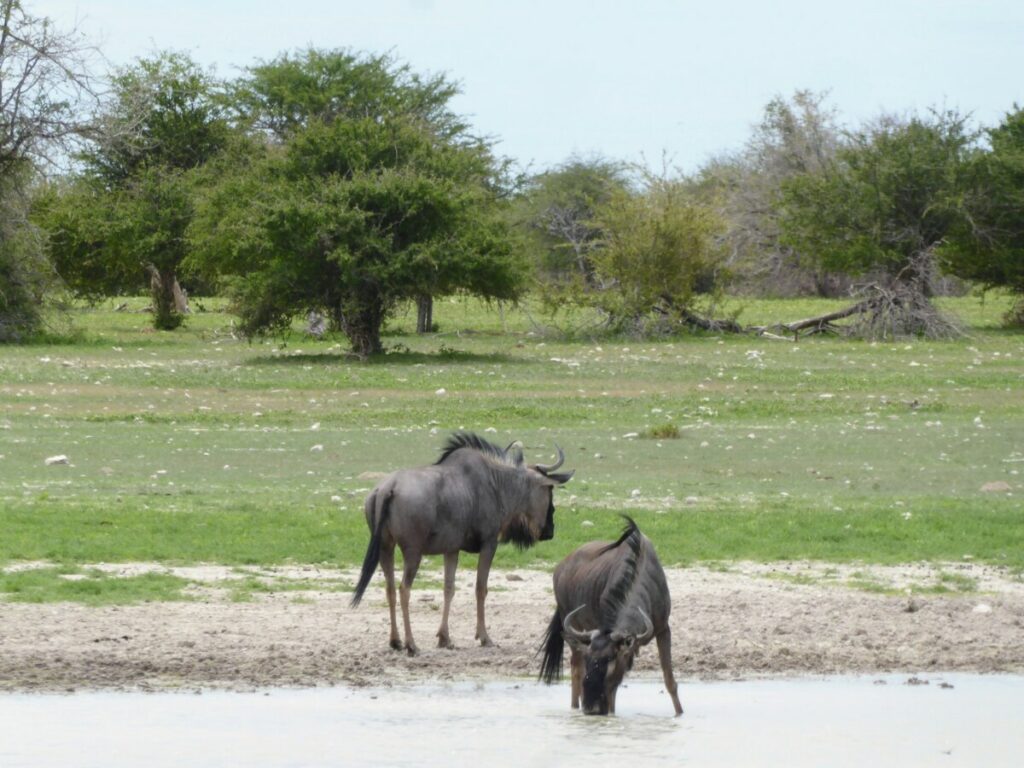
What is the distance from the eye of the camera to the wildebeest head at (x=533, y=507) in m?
11.1

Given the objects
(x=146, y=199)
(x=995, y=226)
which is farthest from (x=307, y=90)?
(x=995, y=226)

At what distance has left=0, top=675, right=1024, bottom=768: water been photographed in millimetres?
9203

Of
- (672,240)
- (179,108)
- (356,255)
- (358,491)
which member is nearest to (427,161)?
(356,255)

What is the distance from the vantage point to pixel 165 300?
157ft

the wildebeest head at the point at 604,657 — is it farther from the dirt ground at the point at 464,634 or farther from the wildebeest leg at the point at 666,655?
the dirt ground at the point at 464,634

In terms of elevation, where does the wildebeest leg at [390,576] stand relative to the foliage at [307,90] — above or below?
below

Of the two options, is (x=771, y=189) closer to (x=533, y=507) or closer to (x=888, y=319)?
(x=888, y=319)

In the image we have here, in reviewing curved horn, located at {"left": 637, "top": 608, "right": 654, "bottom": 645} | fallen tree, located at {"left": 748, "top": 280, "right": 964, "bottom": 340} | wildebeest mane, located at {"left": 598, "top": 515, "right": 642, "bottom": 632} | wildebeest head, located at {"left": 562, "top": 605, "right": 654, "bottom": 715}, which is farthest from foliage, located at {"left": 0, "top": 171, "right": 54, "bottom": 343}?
curved horn, located at {"left": 637, "top": 608, "right": 654, "bottom": 645}

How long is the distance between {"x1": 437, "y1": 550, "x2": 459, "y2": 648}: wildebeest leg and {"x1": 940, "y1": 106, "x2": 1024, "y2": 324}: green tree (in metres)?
35.6

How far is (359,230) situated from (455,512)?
84.2 ft

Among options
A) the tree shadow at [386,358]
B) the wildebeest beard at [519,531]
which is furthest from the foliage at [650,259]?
the wildebeest beard at [519,531]

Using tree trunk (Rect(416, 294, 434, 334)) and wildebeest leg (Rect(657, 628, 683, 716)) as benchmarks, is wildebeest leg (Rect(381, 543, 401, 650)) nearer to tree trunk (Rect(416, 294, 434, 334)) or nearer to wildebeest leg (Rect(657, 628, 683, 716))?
wildebeest leg (Rect(657, 628, 683, 716))

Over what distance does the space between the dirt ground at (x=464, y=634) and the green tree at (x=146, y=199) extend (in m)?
35.5

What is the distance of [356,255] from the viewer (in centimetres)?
3562
